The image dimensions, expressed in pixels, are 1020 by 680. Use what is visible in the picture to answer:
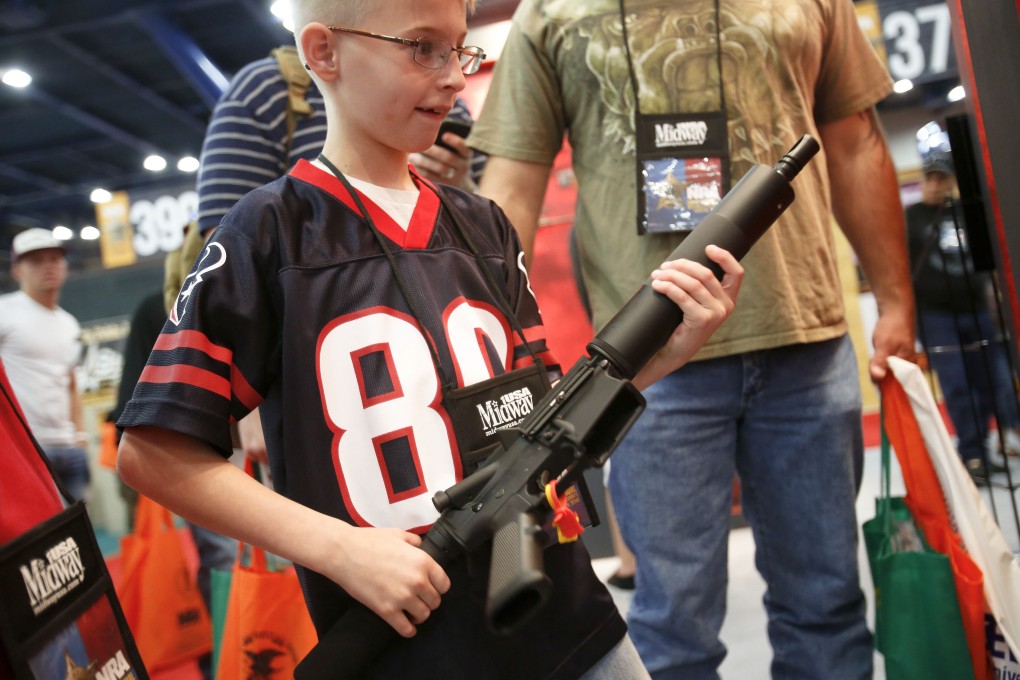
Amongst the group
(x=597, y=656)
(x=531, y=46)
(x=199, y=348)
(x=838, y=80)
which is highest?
(x=531, y=46)

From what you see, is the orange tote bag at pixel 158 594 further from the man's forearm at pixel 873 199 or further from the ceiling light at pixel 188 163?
the ceiling light at pixel 188 163

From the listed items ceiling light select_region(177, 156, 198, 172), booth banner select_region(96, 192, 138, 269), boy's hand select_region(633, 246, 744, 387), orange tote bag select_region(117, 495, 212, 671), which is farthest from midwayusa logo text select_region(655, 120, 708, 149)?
ceiling light select_region(177, 156, 198, 172)

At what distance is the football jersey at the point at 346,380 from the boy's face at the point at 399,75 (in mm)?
115

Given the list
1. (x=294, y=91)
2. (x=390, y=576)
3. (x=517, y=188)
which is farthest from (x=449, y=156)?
(x=390, y=576)

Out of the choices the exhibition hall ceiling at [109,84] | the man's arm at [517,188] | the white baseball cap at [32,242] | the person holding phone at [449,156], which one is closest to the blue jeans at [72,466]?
the white baseball cap at [32,242]

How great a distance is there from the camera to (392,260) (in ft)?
3.28

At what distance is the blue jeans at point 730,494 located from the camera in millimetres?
1434

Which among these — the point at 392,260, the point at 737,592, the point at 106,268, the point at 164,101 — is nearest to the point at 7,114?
the point at 164,101

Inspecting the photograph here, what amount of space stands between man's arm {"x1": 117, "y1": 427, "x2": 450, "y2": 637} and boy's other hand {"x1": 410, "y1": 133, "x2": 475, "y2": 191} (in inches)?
32.3

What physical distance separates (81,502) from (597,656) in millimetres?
583

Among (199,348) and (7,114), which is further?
(7,114)

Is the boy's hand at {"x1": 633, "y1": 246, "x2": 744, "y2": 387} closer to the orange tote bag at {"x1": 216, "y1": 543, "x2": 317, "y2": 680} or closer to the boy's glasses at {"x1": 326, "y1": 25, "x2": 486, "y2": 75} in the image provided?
the boy's glasses at {"x1": 326, "y1": 25, "x2": 486, "y2": 75}

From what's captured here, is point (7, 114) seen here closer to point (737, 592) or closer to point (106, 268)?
point (106, 268)

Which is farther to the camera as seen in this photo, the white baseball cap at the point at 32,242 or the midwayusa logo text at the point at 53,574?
the white baseball cap at the point at 32,242
